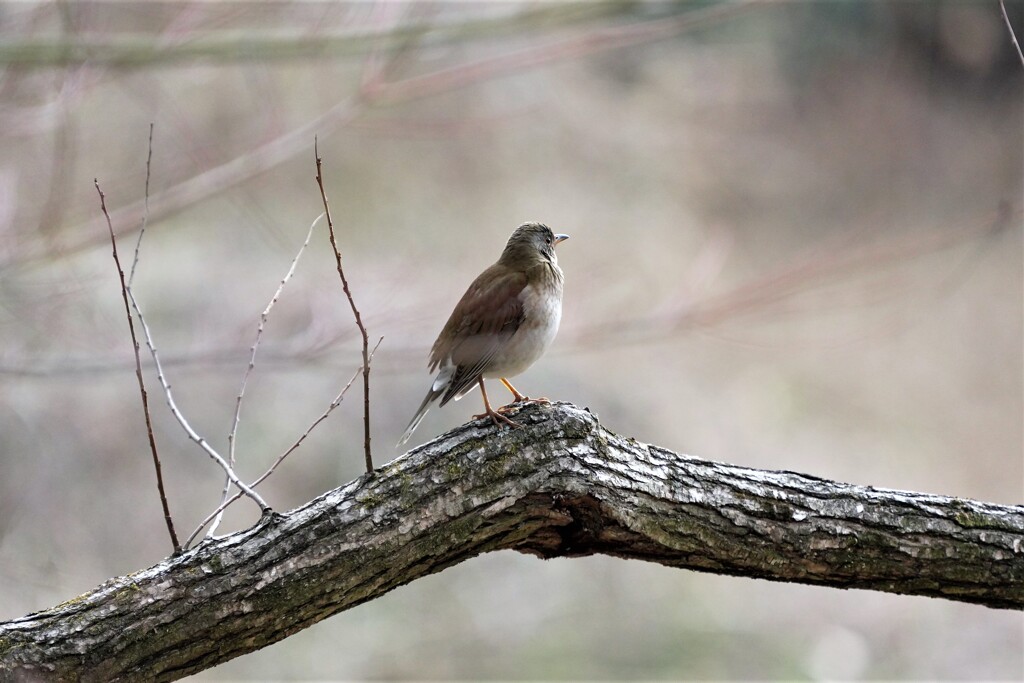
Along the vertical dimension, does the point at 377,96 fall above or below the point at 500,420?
above

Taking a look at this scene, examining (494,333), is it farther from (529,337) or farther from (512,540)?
(512,540)

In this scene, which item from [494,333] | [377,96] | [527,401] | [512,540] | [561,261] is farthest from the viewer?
[561,261]

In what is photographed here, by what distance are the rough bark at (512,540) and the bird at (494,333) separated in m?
0.37

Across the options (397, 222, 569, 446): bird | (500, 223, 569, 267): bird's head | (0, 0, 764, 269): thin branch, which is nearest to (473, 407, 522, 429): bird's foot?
(397, 222, 569, 446): bird

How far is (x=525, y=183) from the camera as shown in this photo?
10969mm

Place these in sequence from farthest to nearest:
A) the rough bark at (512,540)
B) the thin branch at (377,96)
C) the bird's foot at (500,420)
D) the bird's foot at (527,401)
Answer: the thin branch at (377,96) → the bird's foot at (527,401) → the bird's foot at (500,420) → the rough bark at (512,540)

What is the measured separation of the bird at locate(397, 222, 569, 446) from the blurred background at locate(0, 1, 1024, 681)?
1.13m

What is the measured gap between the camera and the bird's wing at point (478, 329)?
10.2 feet

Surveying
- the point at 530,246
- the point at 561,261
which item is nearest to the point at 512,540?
the point at 530,246

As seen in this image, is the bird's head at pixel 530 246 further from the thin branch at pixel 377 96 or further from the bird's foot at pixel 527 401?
the thin branch at pixel 377 96

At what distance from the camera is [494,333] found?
3.15 meters

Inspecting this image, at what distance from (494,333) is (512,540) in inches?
30.1

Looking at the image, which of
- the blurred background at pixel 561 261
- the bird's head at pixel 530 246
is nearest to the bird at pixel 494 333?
the bird's head at pixel 530 246

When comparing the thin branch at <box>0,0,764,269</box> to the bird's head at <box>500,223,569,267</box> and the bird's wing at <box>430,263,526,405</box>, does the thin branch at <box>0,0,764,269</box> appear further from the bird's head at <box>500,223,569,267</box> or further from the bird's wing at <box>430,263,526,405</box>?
the bird's wing at <box>430,263,526,405</box>
